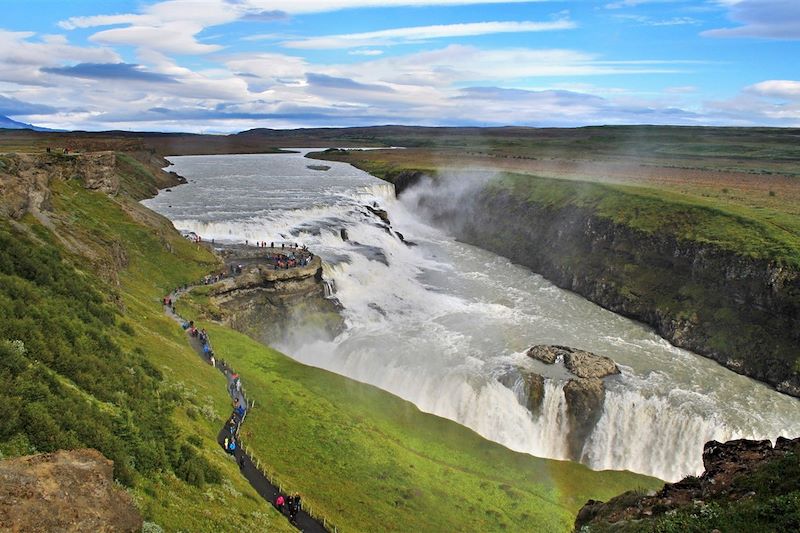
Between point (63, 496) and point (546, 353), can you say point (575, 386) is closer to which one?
point (546, 353)

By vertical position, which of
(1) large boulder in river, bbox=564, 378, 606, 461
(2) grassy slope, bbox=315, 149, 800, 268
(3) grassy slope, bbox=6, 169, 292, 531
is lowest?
(1) large boulder in river, bbox=564, 378, 606, 461

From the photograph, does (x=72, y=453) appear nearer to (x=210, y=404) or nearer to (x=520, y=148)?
(x=210, y=404)

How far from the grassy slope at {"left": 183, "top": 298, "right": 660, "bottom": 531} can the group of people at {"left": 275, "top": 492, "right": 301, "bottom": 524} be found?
1.45m

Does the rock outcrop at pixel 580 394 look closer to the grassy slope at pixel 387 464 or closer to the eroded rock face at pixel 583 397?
the eroded rock face at pixel 583 397

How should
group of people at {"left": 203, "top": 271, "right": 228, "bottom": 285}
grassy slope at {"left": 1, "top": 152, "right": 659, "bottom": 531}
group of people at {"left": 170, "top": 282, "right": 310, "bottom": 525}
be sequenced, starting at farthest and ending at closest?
group of people at {"left": 203, "top": 271, "right": 228, "bottom": 285}
group of people at {"left": 170, "top": 282, "right": 310, "bottom": 525}
grassy slope at {"left": 1, "top": 152, "right": 659, "bottom": 531}

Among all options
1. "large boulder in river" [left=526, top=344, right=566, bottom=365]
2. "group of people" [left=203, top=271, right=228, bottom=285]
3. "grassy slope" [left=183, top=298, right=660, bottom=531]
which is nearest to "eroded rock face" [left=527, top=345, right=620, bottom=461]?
"large boulder in river" [left=526, top=344, right=566, bottom=365]

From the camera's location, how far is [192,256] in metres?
53.9

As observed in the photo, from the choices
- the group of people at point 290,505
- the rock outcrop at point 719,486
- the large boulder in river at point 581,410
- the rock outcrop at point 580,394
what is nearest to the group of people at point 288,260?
the rock outcrop at point 580,394

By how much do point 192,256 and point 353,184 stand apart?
64743 mm

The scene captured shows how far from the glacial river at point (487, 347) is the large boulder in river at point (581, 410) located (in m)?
0.48

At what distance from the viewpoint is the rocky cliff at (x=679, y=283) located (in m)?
47.0

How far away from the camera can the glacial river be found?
124 feet

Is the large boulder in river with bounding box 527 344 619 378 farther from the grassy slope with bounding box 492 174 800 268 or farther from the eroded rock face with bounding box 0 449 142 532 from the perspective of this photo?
the eroded rock face with bounding box 0 449 142 532

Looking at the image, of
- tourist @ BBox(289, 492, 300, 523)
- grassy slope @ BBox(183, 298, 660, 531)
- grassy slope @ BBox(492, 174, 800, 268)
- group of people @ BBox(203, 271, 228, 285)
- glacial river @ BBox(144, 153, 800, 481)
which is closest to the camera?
tourist @ BBox(289, 492, 300, 523)
